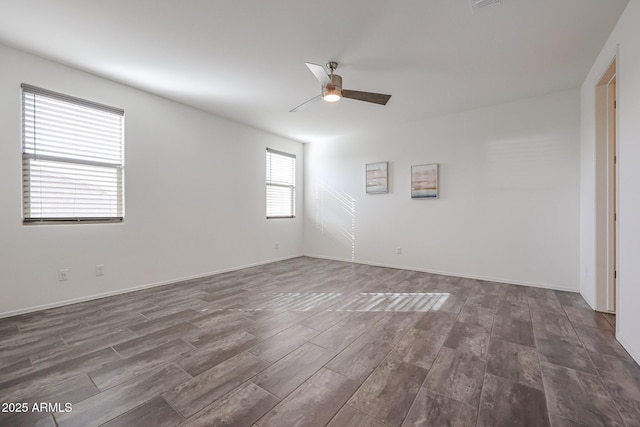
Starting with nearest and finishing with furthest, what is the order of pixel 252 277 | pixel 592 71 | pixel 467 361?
pixel 467 361
pixel 592 71
pixel 252 277

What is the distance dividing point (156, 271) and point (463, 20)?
4.60 meters

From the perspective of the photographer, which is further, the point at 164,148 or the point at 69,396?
the point at 164,148

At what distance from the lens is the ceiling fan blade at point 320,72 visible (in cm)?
244

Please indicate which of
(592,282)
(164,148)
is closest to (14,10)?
(164,148)

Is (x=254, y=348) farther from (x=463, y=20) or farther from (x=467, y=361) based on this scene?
(x=463, y=20)

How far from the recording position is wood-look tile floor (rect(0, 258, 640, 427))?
1447 millimetres

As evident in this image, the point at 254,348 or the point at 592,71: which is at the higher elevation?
the point at 592,71

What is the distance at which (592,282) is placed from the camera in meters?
3.04

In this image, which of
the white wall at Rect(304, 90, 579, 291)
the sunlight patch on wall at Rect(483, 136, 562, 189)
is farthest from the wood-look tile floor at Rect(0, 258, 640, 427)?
the sunlight patch on wall at Rect(483, 136, 562, 189)

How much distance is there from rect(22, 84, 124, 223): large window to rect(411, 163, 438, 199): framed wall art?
4486 mm

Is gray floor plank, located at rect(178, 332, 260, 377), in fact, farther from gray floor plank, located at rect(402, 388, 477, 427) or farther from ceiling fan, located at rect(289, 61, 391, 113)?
ceiling fan, located at rect(289, 61, 391, 113)

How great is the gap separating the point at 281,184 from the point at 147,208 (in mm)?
2740

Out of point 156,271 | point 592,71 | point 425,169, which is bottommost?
point 156,271

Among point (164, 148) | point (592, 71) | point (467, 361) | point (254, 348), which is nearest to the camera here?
point (467, 361)
